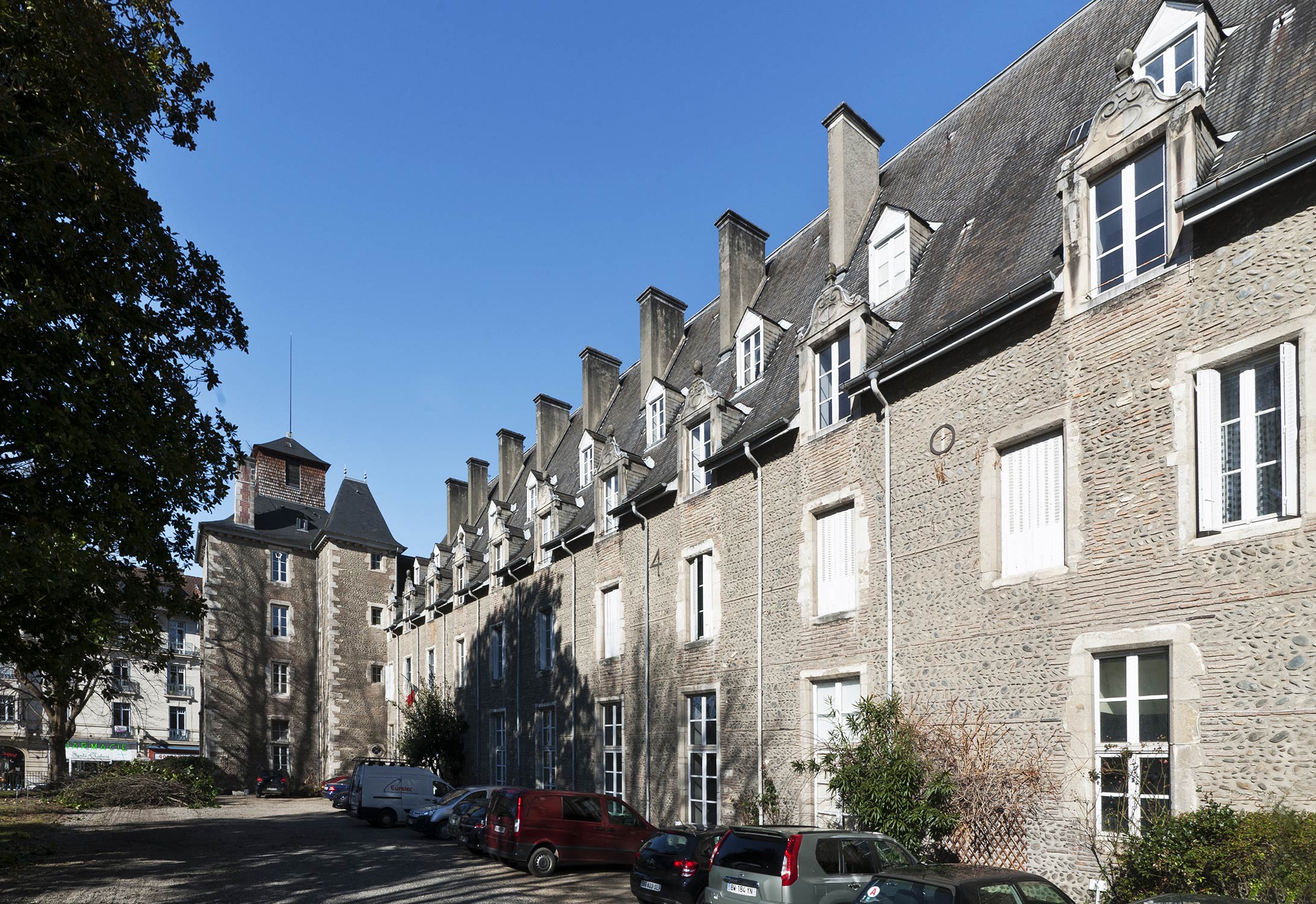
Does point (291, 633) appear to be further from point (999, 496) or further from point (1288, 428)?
point (1288, 428)

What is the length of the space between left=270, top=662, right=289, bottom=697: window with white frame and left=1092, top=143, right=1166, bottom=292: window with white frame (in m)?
42.9

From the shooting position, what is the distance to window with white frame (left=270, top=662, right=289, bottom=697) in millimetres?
45156

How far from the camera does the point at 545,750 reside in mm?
27578

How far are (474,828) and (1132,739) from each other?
12.5m

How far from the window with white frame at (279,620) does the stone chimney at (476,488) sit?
10.8m

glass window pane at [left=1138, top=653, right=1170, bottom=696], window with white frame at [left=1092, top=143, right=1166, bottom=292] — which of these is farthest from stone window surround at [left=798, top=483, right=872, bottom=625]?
window with white frame at [left=1092, top=143, right=1166, bottom=292]

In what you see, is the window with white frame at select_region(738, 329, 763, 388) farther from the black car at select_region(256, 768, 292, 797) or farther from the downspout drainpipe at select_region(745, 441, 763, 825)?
the black car at select_region(256, 768, 292, 797)

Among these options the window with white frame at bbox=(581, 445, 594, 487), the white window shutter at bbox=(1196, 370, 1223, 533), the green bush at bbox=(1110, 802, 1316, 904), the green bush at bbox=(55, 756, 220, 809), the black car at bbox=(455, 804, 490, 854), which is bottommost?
the green bush at bbox=(55, 756, 220, 809)

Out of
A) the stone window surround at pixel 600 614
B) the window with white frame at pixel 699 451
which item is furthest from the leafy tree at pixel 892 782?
the stone window surround at pixel 600 614

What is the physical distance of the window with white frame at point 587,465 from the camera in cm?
2877

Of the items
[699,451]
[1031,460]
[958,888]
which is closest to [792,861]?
[958,888]

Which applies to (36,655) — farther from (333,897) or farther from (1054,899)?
(1054,899)

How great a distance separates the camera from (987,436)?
12.9 metres

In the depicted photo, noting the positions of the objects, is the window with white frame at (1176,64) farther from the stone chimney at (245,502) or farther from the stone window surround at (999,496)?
the stone chimney at (245,502)
